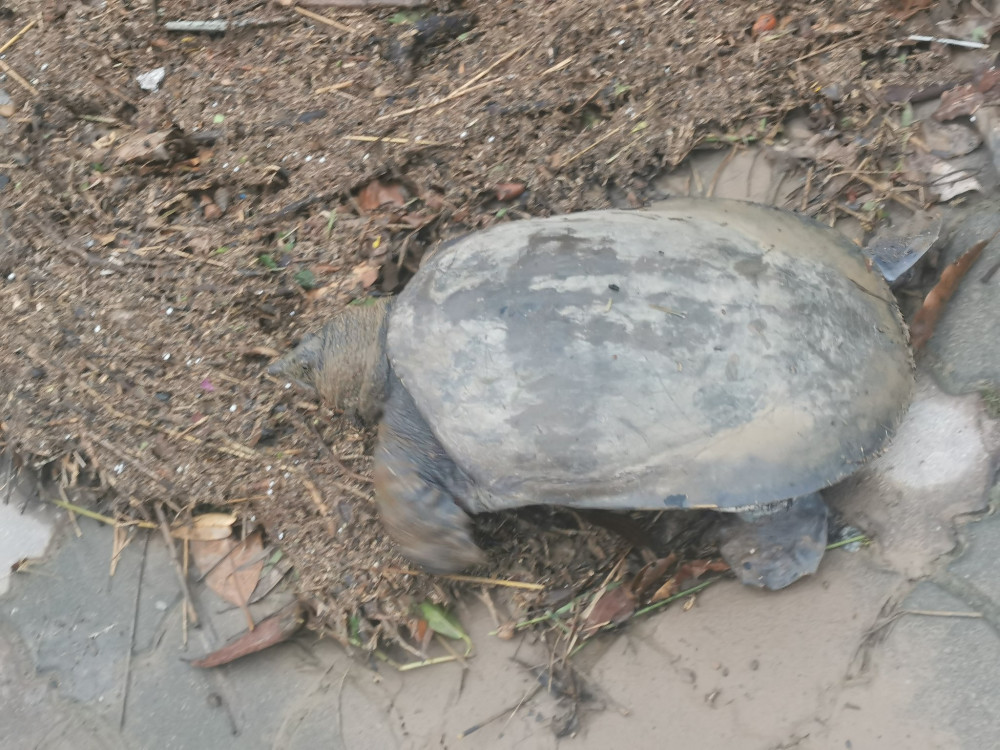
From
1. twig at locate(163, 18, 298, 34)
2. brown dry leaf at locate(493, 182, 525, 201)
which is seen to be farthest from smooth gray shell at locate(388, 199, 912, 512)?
twig at locate(163, 18, 298, 34)

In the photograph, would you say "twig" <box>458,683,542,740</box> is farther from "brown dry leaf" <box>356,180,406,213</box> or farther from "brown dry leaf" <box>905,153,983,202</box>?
"brown dry leaf" <box>905,153,983,202</box>

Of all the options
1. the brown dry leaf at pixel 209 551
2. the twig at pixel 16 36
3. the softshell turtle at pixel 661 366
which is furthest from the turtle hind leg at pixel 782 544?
the twig at pixel 16 36

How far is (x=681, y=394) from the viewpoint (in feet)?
5.46

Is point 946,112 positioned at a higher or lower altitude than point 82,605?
higher

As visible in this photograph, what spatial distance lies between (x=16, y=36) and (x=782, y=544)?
11.9ft

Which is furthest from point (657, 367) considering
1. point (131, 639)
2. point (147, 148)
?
point (147, 148)

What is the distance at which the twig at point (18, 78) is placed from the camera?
293 centimetres

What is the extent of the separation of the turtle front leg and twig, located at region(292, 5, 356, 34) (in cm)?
181

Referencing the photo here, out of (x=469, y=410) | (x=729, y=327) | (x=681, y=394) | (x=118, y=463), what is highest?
(x=729, y=327)

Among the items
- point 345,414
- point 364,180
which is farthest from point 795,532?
point 364,180

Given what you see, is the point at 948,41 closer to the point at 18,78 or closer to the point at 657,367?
the point at 657,367

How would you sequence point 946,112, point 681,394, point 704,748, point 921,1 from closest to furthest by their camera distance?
point 681,394
point 704,748
point 946,112
point 921,1

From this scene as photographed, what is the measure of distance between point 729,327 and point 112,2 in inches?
119

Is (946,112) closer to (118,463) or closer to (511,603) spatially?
(511,603)
